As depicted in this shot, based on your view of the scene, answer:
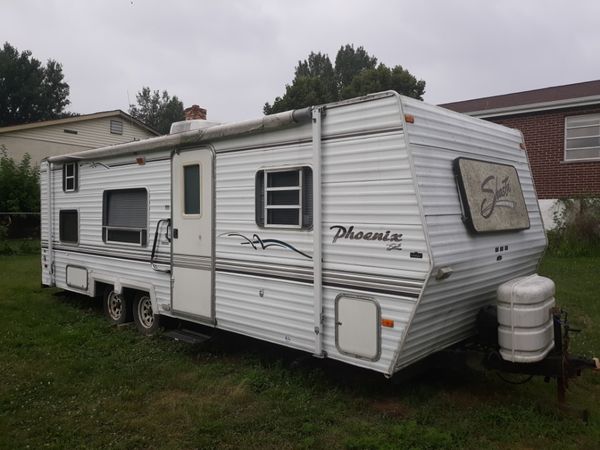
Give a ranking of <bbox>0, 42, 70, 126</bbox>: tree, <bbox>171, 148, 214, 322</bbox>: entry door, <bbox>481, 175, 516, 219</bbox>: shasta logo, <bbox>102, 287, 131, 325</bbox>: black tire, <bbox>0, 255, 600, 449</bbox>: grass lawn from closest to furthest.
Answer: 1. <bbox>0, 255, 600, 449</bbox>: grass lawn
2. <bbox>481, 175, 516, 219</bbox>: shasta logo
3. <bbox>171, 148, 214, 322</bbox>: entry door
4. <bbox>102, 287, 131, 325</bbox>: black tire
5. <bbox>0, 42, 70, 126</bbox>: tree

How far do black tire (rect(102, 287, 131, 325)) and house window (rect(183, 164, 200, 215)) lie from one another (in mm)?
2069

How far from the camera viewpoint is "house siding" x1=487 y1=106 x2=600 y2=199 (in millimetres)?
13109

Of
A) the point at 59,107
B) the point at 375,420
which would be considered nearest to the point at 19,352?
the point at 375,420

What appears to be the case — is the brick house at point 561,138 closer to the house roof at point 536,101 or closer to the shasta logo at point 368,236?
the house roof at point 536,101

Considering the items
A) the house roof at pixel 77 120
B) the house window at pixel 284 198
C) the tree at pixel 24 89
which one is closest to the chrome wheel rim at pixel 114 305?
the house window at pixel 284 198

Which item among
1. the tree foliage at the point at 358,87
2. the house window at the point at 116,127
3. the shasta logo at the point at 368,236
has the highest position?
the tree foliage at the point at 358,87

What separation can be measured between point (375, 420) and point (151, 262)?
3.49 m

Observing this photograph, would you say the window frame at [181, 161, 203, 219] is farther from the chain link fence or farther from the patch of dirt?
the chain link fence

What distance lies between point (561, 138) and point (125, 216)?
37.3 feet

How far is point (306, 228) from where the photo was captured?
4656 mm

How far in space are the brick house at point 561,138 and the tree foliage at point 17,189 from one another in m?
15.5

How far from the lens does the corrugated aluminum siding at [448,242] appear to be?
3992 mm

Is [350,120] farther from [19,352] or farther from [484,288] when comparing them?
[19,352]

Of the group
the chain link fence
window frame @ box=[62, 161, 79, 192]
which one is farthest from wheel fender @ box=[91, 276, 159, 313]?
the chain link fence
